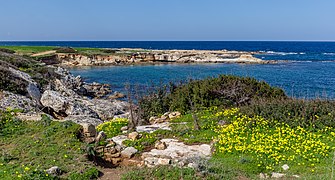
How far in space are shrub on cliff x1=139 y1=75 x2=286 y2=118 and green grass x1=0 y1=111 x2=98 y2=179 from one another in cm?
660

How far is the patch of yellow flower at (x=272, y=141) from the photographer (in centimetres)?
1116

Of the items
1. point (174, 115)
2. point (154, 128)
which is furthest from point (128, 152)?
point (174, 115)

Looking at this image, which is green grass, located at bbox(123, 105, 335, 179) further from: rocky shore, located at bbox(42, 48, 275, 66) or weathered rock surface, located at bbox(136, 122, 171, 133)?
rocky shore, located at bbox(42, 48, 275, 66)

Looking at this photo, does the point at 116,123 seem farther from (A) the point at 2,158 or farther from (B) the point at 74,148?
(A) the point at 2,158

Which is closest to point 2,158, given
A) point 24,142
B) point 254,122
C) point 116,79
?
point 24,142

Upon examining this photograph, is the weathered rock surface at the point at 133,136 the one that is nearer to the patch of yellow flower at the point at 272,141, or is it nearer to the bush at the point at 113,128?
the bush at the point at 113,128

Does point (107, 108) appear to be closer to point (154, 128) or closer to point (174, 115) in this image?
point (174, 115)

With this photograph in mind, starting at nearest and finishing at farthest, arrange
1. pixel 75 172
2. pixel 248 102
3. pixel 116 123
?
pixel 75 172
pixel 116 123
pixel 248 102

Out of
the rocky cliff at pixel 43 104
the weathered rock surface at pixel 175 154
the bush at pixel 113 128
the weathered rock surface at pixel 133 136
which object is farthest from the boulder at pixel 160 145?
the rocky cliff at pixel 43 104

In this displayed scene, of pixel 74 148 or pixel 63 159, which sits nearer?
pixel 63 159

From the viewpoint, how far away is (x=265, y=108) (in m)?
15.8

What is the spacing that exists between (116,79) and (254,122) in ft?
130

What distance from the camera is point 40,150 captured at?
11.7 meters

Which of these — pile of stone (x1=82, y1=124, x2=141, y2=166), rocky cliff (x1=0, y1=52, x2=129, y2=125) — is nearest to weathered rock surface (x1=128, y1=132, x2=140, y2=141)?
pile of stone (x1=82, y1=124, x2=141, y2=166)
